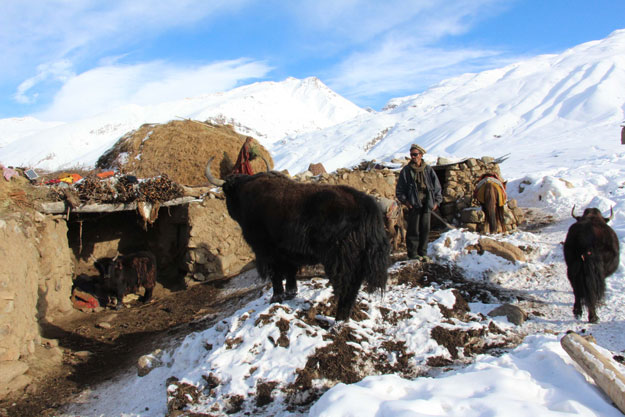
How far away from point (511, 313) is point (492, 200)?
4.50 m

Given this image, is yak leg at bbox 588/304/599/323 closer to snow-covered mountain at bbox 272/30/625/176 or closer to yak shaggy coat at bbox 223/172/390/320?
yak shaggy coat at bbox 223/172/390/320

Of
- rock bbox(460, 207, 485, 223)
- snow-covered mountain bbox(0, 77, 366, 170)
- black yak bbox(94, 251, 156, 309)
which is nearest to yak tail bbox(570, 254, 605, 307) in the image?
rock bbox(460, 207, 485, 223)

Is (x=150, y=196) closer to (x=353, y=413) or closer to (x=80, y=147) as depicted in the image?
(x=353, y=413)

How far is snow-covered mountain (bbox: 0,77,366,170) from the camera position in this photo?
35.8 meters

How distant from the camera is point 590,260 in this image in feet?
15.4

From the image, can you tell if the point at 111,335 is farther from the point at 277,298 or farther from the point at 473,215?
the point at 473,215

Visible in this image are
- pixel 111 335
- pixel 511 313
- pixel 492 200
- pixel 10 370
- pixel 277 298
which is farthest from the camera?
pixel 492 200

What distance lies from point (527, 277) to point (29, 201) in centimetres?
731

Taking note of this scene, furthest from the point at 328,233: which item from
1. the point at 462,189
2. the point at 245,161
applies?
the point at 462,189

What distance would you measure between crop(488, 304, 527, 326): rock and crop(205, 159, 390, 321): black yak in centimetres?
157

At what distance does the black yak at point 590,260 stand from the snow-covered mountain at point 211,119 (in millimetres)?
27578

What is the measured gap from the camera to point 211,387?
3.54 metres

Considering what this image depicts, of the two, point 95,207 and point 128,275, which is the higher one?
point 95,207

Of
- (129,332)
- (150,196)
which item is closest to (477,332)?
(129,332)
